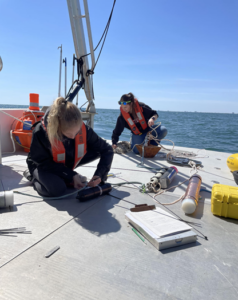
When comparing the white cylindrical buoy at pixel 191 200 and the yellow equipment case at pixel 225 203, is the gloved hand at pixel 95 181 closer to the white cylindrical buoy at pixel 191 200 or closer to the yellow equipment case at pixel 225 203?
the white cylindrical buoy at pixel 191 200

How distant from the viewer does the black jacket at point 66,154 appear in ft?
6.84

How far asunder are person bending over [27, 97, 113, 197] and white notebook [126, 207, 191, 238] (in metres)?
0.62

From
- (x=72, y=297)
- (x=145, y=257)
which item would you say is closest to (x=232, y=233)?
(x=145, y=257)

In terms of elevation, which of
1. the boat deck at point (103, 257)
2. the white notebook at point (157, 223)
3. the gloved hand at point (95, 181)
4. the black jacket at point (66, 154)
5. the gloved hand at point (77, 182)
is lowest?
the boat deck at point (103, 257)

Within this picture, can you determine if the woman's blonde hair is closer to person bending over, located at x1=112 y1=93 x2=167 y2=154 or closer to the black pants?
the black pants

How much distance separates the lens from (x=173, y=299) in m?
1.06

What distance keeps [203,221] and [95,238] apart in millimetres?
863

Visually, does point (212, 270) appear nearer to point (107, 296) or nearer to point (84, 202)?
point (107, 296)

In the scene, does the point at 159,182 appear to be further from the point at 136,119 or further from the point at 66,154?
the point at 136,119

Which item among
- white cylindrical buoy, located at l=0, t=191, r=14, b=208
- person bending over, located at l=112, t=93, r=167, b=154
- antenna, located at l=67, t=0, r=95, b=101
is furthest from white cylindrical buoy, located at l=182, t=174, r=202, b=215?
antenna, located at l=67, t=0, r=95, b=101

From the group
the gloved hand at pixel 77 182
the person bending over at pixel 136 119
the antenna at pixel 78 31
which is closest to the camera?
the gloved hand at pixel 77 182

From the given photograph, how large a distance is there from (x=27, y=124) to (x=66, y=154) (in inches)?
74.7

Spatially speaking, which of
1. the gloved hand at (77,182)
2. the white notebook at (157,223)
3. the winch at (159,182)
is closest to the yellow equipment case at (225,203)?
the white notebook at (157,223)

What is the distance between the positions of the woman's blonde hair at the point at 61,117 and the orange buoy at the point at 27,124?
7.24ft
